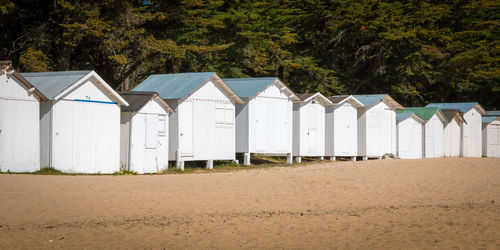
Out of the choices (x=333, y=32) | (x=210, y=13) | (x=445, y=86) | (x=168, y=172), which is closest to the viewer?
(x=168, y=172)

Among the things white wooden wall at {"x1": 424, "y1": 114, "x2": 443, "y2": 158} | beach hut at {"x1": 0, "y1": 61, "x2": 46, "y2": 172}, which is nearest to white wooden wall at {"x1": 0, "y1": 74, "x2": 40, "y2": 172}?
beach hut at {"x1": 0, "y1": 61, "x2": 46, "y2": 172}

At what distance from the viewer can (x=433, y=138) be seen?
3750cm

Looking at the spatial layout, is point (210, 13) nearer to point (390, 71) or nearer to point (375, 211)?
point (390, 71)

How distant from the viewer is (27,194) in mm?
16156

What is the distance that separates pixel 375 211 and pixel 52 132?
10.9 meters

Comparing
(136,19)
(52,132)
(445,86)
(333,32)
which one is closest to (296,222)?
(52,132)

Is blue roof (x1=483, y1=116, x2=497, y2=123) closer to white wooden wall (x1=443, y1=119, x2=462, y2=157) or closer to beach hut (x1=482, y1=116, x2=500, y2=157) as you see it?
beach hut (x1=482, y1=116, x2=500, y2=157)

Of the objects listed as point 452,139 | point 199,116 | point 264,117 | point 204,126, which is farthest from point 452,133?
point 199,116

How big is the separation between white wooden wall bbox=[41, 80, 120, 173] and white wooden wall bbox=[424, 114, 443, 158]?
1911cm

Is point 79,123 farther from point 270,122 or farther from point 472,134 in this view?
point 472,134

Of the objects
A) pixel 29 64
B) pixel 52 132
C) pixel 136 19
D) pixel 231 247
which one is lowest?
pixel 231 247

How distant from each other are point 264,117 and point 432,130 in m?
12.5

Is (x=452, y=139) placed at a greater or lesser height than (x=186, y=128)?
lesser

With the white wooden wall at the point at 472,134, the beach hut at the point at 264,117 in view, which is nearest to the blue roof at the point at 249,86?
the beach hut at the point at 264,117
